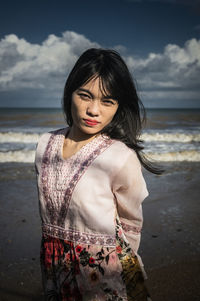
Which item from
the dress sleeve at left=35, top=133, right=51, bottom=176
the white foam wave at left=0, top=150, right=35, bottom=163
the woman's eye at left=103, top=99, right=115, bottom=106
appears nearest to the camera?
the woman's eye at left=103, top=99, right=115, bottom=106

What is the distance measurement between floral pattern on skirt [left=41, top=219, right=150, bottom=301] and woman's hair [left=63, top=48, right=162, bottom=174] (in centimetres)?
50

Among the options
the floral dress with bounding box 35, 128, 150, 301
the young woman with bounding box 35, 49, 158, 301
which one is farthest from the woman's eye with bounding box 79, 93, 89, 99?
the floral dress with bounding box 35, 128, 150, 301

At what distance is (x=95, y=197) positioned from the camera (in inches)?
48.5

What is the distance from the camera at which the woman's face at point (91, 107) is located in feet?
4.23

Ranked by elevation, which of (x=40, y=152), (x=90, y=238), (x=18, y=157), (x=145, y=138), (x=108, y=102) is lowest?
(x=18, y=157)

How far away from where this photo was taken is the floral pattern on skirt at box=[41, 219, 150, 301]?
1245mm

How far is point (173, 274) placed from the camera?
262 cm

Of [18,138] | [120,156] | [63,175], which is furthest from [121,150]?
[18,138]

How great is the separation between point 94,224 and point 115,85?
707 millimetres

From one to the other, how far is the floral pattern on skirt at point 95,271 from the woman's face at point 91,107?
543 mm

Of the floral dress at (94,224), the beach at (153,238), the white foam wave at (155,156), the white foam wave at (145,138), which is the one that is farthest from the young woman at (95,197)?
the white foam wave at (145,138)

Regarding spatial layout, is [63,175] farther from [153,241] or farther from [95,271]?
[153,241]

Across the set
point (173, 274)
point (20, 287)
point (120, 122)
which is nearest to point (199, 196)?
point (173, 274)

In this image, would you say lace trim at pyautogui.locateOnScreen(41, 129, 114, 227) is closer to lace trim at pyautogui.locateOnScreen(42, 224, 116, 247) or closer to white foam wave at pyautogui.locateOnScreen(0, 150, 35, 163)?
lace trim at pyautogui.locateOnScreen(42, 224, 116, 247)
